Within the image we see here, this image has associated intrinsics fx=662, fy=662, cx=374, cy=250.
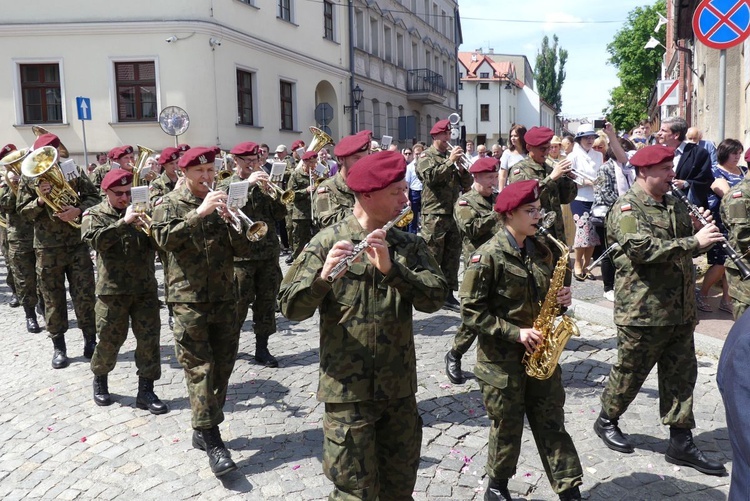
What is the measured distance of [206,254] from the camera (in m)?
4.88

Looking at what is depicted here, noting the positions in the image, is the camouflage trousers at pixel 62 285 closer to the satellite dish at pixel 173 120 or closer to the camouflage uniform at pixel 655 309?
the camouflage uniform at pixel 655 309

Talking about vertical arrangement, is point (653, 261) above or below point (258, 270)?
above

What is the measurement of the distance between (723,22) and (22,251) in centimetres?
838

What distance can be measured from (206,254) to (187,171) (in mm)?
649

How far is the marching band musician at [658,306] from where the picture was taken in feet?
14.4

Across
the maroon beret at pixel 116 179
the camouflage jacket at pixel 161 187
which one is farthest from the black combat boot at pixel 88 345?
the camouflage jacket at pixel 161 187

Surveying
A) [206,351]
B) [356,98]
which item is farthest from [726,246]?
[356,98]

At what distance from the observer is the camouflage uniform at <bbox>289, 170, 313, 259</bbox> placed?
11.4m

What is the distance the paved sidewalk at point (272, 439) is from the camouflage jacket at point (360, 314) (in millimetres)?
1305

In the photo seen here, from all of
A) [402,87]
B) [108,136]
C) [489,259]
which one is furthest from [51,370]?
[402,87]

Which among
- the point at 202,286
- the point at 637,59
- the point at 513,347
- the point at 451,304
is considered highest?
the point at 637,59

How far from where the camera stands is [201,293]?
4789 mm

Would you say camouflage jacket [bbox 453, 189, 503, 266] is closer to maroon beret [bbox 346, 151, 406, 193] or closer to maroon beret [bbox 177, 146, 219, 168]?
maroon beret [bbox 177, 146, 219, 168]

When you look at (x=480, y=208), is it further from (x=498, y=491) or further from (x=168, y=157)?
(x=168, y=157)
